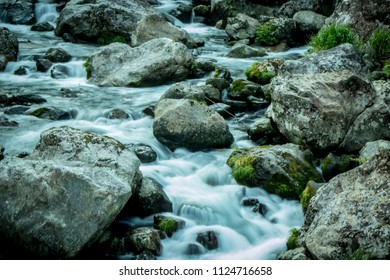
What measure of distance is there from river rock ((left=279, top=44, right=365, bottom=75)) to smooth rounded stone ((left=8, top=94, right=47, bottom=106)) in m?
6.08

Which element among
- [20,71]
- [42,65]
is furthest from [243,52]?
[20,71]

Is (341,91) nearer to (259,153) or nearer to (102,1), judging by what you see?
(259,153)

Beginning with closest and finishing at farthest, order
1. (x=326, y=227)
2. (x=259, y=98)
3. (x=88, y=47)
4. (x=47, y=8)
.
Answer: (x=326, y=227), (x=259, y=98), (x=88, y=47), (x=47, y=8)

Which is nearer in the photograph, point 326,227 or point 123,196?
point 326,227

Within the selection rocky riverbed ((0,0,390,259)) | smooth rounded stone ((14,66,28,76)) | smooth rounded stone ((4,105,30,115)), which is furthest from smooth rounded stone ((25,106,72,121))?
smooth rounded stone ((14,66,28,76))

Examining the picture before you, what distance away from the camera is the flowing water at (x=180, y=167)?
6820 millimetres

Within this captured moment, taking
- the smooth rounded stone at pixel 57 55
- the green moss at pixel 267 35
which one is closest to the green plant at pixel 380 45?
the green moss at pixel 267 35

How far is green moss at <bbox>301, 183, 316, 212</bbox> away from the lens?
701 cm

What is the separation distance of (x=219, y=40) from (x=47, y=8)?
8.85 metres

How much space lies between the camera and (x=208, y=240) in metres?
6.63

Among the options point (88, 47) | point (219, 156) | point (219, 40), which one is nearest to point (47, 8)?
point (88, 47)

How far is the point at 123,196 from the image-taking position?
6.08 m

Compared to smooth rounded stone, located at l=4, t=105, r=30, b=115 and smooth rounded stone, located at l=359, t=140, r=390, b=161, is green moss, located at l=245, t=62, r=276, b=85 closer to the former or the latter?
smooth rounded stone, located at l=359, t=140, r=390, b=161

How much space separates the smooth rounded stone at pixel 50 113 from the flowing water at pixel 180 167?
0.55 feet
